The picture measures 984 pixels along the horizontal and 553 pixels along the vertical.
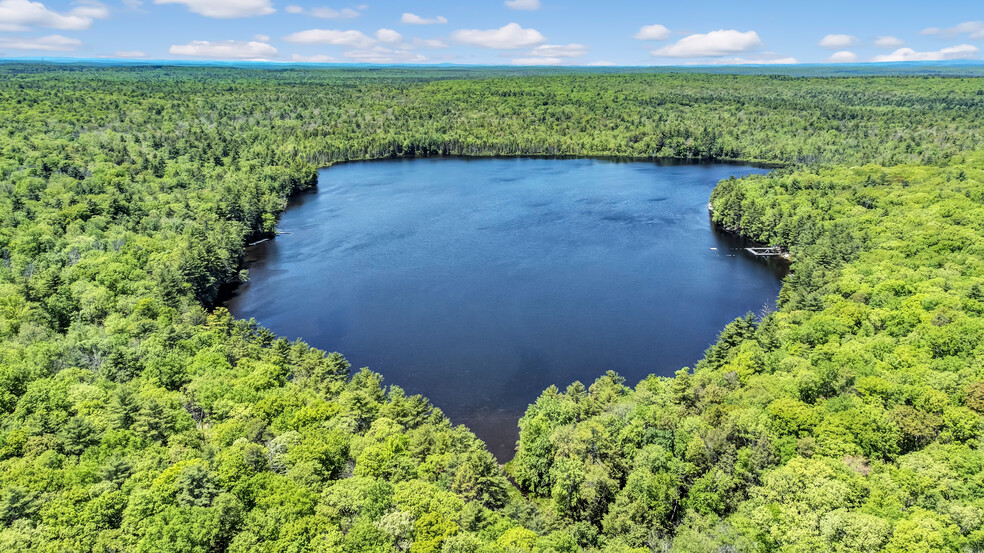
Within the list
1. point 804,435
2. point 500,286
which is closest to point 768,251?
point 500,286

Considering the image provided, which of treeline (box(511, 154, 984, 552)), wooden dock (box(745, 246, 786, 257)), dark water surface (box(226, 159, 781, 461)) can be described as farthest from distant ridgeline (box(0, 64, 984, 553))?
wooden dock (box(745, 246, 786, 257))

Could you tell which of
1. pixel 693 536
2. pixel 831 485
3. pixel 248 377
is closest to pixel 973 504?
pixel 831 485

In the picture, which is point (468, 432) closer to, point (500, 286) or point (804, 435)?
point (804, 435)

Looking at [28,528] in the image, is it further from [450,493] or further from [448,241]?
[448,241]

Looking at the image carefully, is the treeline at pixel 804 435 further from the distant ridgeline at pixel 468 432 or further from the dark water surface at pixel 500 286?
the dark water surface at pixel 500 286

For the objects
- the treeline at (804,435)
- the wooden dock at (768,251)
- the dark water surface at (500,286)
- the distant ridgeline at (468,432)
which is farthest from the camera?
the wooden dock at (768,251)

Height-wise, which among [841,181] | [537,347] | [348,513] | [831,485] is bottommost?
[537,347]

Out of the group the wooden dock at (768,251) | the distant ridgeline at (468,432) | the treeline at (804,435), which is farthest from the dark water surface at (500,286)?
the treeline at (804,435)

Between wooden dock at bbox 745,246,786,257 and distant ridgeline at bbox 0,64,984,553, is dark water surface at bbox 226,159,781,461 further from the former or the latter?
distant ridgeline at bbox 0,64,984,553
